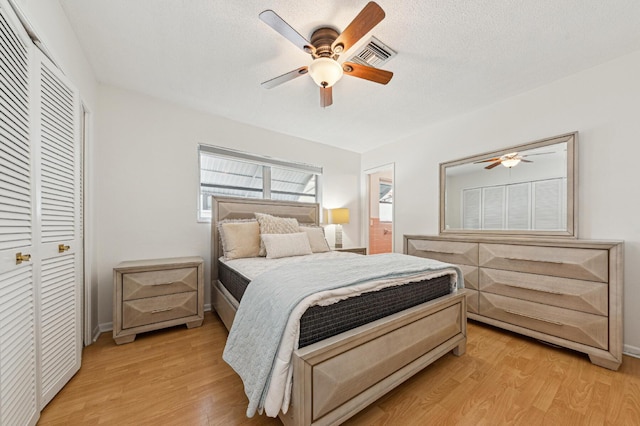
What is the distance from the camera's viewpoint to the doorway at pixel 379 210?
456 cm

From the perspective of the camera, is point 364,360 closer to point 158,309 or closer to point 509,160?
point 158,309

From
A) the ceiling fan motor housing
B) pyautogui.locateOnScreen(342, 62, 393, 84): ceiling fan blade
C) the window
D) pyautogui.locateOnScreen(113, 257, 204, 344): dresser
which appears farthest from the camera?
the window

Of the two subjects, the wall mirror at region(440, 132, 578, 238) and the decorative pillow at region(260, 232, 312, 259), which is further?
the decorative pillow at region(260, 232, 312, 259)

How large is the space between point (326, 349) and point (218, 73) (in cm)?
239

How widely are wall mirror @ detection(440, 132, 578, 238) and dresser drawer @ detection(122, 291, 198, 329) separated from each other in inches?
122

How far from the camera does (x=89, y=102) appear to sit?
212 cm

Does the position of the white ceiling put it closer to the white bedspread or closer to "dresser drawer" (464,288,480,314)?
the white bedspread

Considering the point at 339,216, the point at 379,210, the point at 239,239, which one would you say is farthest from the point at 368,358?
the point at 379,210

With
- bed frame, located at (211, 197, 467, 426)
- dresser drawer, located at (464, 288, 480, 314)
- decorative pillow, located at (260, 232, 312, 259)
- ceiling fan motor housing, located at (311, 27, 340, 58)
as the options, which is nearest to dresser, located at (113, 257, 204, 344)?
bed frame, located at (211, 197, 467, 426)

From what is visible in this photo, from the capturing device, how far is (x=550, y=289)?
1994 mm

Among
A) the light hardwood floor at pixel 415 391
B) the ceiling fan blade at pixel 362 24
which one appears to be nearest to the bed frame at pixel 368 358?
the light hardwood floor at pixel 415 391

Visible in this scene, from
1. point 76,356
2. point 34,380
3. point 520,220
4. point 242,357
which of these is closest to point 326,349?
point 242,357

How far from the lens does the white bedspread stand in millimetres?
1060

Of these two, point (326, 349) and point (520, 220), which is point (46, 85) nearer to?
point (326, 349)
